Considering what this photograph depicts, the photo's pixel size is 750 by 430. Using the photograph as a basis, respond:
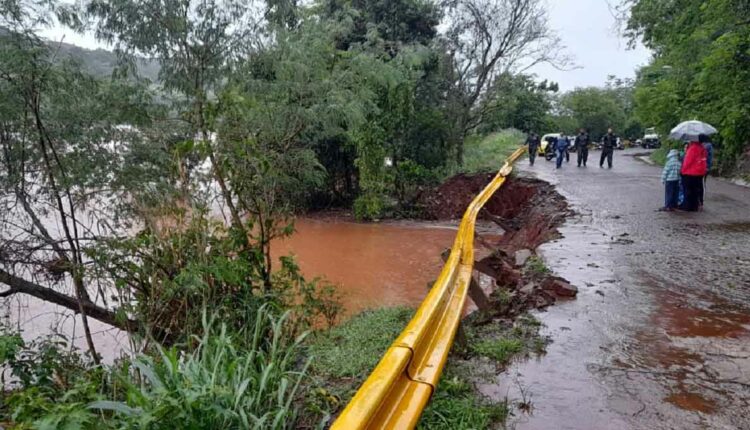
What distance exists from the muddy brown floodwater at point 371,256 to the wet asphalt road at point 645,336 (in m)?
2.94

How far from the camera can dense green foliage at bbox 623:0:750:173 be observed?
1355cm

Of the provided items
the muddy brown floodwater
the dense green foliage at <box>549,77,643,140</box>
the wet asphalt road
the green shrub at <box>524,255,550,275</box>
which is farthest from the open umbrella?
the dense green foliage at <box>549,77,643,140</box>

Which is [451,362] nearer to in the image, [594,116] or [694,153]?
[694,153]

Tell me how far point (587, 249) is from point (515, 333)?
3.87 meters

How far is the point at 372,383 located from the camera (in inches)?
85.2

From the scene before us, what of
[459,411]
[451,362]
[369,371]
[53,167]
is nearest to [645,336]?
[451,362]

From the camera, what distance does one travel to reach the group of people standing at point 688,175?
9.88m

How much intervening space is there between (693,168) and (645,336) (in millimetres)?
7214

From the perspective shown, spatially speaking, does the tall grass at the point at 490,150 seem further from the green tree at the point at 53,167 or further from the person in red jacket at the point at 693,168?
the green tree at the point at 53,167

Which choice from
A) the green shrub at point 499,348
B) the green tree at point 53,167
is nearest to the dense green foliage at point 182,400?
the green shrub at point 499,348

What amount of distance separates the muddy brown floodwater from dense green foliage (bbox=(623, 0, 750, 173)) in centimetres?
901

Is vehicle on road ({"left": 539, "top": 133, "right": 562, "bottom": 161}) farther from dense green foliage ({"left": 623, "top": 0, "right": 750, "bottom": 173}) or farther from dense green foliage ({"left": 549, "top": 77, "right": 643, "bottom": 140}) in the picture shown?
dense green foliage ({"left": 549, "top": 77, "right": 643, "bottom": 140})

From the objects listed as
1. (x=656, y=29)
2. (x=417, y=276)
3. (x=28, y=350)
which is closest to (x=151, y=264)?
(x=28, y=350)

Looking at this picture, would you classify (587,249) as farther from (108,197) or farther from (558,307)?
(108,197)
